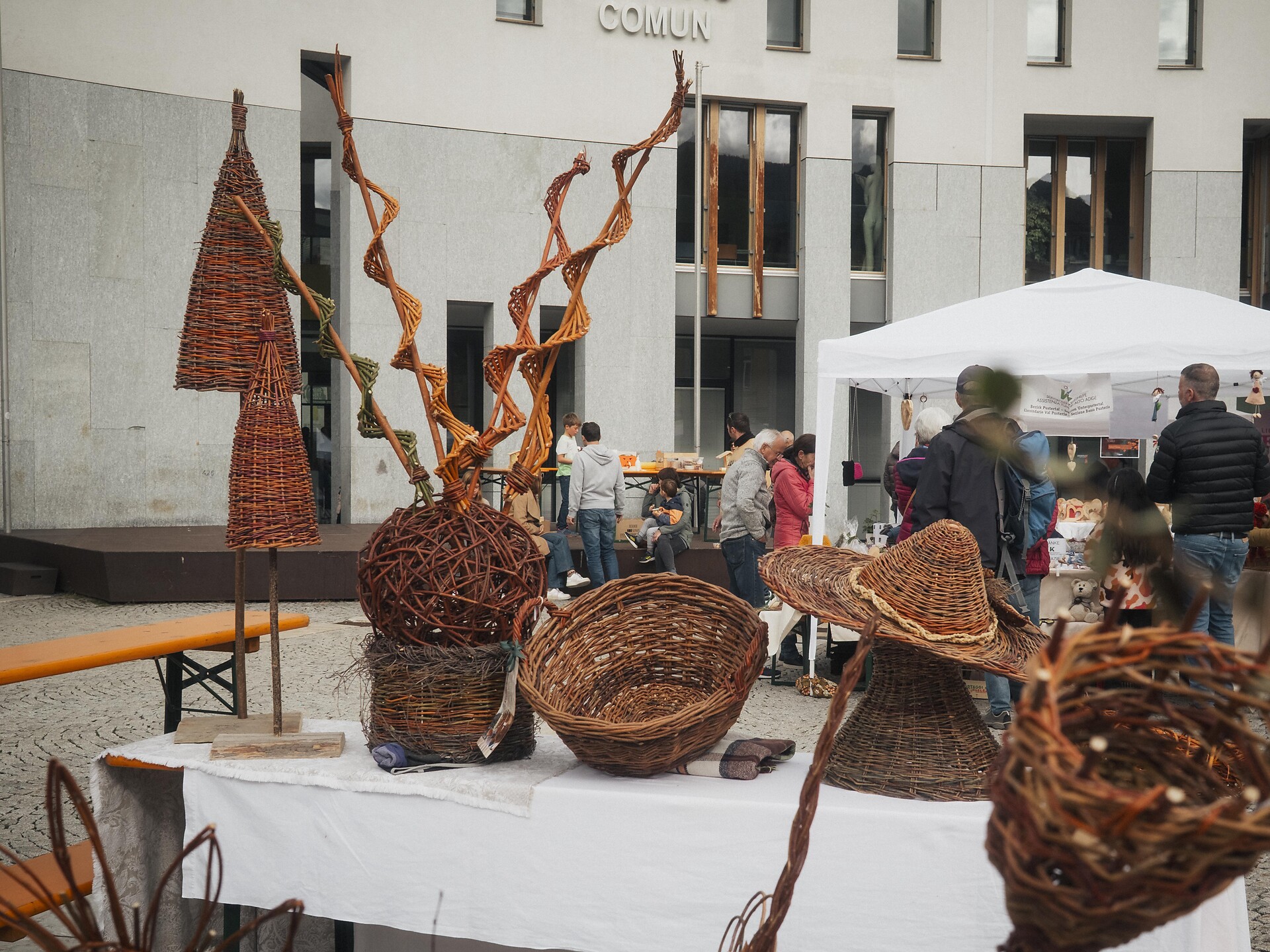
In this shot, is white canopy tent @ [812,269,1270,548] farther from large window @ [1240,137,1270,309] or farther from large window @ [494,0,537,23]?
large window @ [1240,137,1270,309]

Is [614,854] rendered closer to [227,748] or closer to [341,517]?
[227,748]

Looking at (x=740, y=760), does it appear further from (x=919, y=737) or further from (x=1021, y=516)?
(x=1021, y=516)

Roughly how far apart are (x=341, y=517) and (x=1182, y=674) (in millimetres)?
13580

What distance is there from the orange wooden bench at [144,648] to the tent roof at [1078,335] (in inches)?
142

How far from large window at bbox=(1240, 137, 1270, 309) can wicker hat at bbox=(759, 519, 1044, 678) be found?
55.3 ft

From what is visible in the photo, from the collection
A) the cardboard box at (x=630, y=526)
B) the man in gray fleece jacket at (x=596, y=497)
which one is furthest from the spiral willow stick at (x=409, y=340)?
the cardboard box at (x=630, y=526)

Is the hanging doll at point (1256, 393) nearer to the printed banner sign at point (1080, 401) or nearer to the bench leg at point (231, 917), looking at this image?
the printed banner sign at point (1080, 401)

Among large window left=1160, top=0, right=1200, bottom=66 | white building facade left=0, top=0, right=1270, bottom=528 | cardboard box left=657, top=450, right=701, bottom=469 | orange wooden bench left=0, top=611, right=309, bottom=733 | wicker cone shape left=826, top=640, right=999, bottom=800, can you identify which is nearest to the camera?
wicker cone shape left=826, top=640, right=999, bottom=800

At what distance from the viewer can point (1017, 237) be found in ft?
50.9

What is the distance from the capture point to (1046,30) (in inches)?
622

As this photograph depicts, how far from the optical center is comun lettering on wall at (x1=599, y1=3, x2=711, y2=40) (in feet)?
47.0

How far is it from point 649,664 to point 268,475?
92 cm

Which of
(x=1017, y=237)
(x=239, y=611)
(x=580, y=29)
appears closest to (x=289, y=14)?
(x=580, y=29)

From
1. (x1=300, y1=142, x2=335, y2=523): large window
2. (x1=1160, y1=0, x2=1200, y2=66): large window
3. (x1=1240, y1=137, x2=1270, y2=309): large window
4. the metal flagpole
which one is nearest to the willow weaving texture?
the metal flagpole
